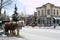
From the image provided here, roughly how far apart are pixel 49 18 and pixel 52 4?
5422 mm

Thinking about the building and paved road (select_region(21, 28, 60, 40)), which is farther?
the building

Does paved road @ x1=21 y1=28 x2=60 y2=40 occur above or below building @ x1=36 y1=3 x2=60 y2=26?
below

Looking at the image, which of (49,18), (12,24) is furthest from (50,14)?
(12,24)

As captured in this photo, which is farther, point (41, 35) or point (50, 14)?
point (50, 14)

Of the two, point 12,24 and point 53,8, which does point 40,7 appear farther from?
point 12,24

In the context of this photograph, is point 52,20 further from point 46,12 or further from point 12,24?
point 12,24

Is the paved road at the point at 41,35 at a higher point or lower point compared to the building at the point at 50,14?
lower

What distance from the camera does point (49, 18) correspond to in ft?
239

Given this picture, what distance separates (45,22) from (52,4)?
7455mm

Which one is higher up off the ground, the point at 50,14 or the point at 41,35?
the point at 50,14

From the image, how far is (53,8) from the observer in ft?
238

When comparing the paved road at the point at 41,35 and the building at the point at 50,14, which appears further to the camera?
the building at the point at 50,14

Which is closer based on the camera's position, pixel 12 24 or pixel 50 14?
pixel 12 24

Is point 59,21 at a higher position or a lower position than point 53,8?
lower
